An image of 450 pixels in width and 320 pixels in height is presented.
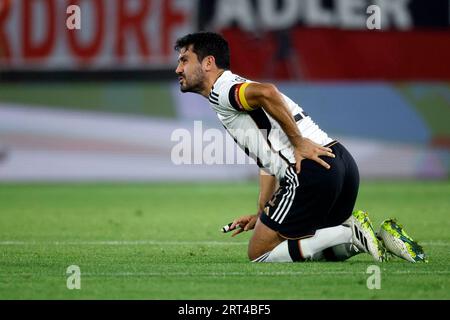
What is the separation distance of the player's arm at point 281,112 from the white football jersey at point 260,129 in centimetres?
12

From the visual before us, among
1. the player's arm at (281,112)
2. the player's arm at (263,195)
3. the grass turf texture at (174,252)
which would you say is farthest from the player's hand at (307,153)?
the grass turf texture at (174,252)

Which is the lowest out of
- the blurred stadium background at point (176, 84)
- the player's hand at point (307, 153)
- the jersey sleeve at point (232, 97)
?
the blurred stadium background at point (176, 84)

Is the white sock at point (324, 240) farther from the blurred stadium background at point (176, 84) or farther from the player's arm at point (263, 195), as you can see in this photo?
the blurred stadium background at point (176, 84)

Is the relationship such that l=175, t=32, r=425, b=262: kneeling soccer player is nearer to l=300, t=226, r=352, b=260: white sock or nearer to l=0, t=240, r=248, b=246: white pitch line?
l=300, t=226, r=352, b=260: white sock

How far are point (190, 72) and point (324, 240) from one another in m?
1.75

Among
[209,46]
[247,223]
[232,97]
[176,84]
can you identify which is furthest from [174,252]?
[176,84]

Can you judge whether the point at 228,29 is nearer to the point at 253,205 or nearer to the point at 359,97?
the point at 359,97

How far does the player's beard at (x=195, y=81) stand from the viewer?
838 centimetres

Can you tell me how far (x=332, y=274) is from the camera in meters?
7.46

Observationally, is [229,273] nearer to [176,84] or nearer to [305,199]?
[305,199]

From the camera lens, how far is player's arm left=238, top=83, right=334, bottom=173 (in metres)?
7.83

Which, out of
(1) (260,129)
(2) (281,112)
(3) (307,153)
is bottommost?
(3) (307,153)

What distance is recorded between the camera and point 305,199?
8.06 meters
